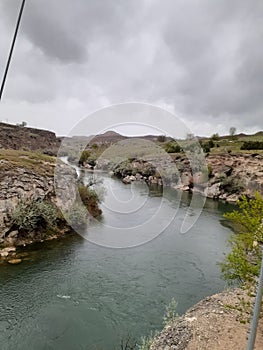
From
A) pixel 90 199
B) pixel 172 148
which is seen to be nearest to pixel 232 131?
pixel 172 148

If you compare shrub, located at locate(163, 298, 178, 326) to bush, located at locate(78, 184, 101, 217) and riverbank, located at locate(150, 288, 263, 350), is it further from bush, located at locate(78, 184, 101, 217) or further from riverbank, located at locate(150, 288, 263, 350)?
bush, located at locate(78, 184, 101, 217)

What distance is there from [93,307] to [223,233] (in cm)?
1441

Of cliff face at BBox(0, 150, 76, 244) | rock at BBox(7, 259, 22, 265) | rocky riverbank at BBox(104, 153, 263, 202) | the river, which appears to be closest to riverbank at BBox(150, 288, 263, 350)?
the river

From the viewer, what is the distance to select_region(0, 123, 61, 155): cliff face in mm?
38531

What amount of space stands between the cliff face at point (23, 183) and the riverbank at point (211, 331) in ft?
40.3

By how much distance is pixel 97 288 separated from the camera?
12.6 meters

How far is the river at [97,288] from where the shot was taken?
9297mm

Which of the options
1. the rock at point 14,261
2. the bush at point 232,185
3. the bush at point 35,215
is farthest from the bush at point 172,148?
the rock at point 14,261

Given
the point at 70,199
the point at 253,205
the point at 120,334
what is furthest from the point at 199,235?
the point at 253,205

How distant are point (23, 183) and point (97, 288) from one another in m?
10.2

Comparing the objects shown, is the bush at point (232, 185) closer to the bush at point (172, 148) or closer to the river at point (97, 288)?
the bush at point (172, 148)

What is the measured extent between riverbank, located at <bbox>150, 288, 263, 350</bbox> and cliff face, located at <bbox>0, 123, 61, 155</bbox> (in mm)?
34882

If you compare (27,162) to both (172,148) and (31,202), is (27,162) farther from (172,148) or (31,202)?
(172,148)

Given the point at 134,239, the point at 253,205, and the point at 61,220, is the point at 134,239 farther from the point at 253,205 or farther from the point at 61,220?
the point at 253,205
